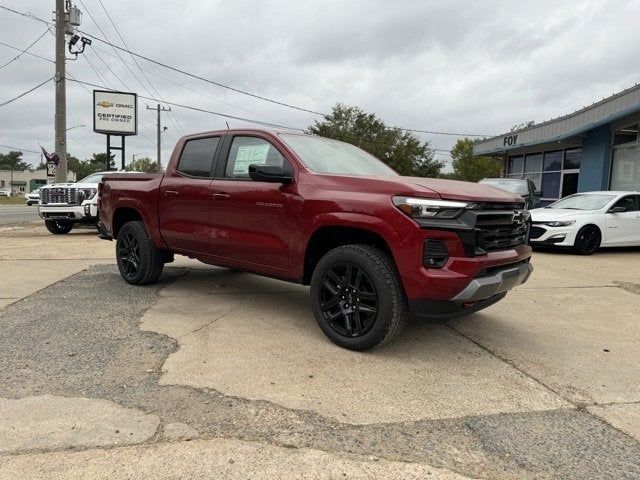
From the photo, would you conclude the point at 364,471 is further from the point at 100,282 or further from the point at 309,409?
the point at 100,282

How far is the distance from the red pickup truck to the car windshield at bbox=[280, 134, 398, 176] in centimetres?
2

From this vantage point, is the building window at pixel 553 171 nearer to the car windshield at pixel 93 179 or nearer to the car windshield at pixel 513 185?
the car windshield at pixel 513 185

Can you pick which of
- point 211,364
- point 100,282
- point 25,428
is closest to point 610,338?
point 211,364

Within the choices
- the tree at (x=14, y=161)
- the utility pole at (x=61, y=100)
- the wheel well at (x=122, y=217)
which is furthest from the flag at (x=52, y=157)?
the tree at (x=14, y=161)

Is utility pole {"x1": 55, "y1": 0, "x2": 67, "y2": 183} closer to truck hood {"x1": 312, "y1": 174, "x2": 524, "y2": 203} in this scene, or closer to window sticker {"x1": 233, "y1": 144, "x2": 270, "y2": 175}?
window sticker {"x1": 233, "y1": 144, "x2": 270, "y2": 175}

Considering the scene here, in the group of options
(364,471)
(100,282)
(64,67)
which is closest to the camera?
(364,471)

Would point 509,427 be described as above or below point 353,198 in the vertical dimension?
below

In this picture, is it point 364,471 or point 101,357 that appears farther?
point 101,357

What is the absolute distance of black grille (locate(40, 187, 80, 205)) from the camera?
12.9m

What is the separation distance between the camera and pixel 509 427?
2.96 m

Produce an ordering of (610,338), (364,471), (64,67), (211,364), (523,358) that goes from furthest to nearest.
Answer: (64,67)
(610,338)
(523,358)
(211,364)
(364,471)

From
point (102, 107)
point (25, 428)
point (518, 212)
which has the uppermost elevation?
point (102, 107)

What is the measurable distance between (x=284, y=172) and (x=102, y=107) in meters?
23.9

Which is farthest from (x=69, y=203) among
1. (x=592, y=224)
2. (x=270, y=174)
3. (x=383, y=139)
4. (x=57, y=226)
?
(x=383, y=139)
